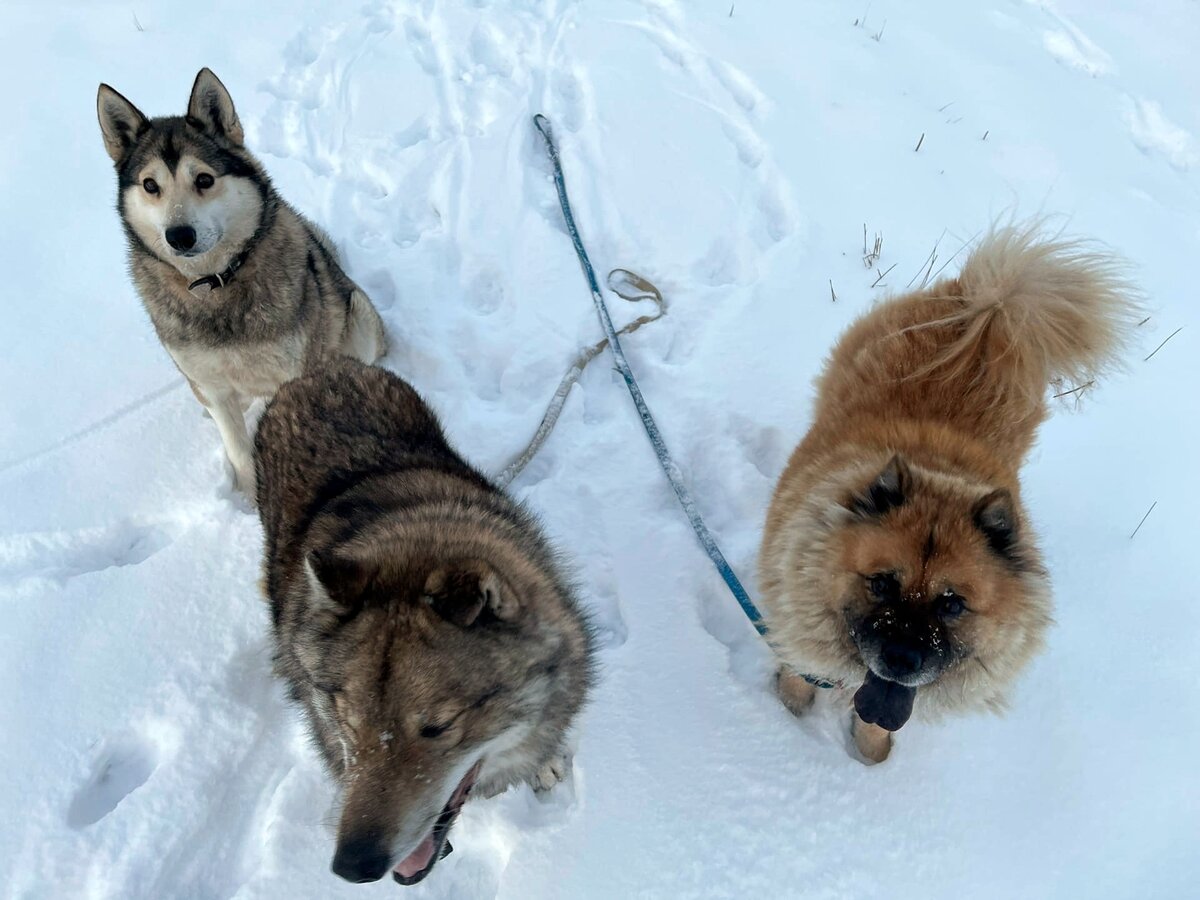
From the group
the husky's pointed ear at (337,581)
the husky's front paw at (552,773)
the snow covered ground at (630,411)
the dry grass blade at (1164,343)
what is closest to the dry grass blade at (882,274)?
the snow covered ground at (630,411)

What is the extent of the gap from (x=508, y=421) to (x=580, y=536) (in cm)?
83

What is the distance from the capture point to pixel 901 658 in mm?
1899

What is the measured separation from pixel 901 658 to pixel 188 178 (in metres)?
3.30

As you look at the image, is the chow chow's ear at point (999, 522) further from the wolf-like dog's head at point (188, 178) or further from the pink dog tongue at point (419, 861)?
the wolf-like dog's head at point (188, 178)

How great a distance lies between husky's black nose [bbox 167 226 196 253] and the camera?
2746 millimetres

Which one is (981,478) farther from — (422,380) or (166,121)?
(166,121)

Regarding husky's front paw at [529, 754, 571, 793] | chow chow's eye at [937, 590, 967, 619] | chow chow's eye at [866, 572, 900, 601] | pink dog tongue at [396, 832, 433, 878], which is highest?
chow chow's eye at [937, 590, 967, 619]

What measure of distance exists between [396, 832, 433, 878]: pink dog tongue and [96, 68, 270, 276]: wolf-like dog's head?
2.55m

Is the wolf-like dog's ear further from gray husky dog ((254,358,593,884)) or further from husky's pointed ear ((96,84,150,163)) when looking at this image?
husky's pointed ear ((96,84,150,163))

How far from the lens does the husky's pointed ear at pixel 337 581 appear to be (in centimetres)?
169

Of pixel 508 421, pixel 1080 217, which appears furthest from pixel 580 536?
pixel 1080 217

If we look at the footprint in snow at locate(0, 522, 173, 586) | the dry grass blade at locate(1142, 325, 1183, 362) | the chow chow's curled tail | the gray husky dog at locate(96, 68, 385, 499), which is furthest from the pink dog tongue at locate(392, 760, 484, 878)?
the dry grass blade at locate(1142, 325, 1183, 362)

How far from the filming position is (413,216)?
15.0 feet

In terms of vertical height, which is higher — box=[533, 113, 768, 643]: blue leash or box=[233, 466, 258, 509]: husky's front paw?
box=[533, 113, 768, 643]: blue leash
